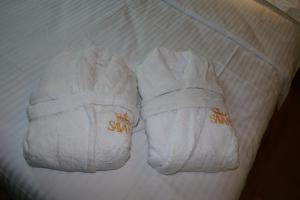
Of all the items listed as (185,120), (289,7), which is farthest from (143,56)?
(289,7)

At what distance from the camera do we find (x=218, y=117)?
0.79 metres

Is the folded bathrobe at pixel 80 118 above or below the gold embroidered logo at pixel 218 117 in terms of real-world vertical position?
above

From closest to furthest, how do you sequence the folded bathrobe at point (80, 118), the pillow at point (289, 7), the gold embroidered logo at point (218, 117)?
the folded bathrobe at point (80, 118), the gold embroidered logo at point (218, 117), the pillow at point (289, 7)

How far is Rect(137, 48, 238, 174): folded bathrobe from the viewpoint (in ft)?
2.33

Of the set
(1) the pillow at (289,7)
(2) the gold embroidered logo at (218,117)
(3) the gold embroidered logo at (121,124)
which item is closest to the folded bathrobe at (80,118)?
(3) the gold embroidered logo at (121,124)

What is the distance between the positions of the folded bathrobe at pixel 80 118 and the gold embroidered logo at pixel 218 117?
23 centimetres

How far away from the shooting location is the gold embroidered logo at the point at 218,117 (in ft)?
2.54

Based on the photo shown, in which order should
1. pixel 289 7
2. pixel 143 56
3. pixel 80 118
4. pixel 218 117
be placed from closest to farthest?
pixel 80 118 < pixel 218 117 < pixel 143 56 < pixel 289 7

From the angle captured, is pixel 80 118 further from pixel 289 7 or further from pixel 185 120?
pixel 289 7

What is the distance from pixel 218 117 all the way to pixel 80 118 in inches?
15.8

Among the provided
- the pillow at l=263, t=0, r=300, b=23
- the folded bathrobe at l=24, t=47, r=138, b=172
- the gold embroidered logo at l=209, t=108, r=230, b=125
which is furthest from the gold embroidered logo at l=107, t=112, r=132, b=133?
the pillow at l=263, t=0, r=300, b=23

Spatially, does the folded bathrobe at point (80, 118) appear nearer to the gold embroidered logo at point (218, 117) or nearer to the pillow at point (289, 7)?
the gold embroidered logo at point (218, 117)

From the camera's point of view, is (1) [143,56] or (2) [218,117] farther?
(1) [143,56]

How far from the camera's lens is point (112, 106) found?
0.73 meters
